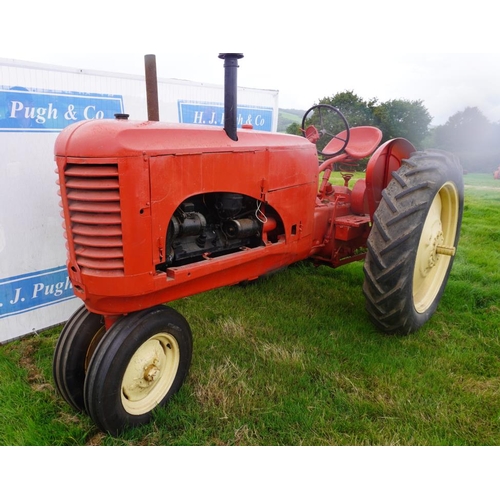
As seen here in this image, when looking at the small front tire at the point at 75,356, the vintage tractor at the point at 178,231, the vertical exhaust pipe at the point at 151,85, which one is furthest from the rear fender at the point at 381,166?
the small front tire at the point at 75,356

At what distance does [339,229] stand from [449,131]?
19.6ft

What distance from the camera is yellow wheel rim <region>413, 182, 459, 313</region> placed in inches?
129

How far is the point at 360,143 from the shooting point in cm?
391

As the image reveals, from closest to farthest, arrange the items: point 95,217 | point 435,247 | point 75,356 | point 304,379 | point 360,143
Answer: point 95,217 < point 75,356 < point 304,379 < point 435,247 < point 360,143

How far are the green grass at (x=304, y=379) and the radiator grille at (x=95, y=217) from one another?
884mm

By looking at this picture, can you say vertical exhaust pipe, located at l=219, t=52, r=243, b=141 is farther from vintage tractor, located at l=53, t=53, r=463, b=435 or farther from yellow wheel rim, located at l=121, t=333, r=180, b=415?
yellow wheel rim, located at l=121, t=333, r=180, b=415

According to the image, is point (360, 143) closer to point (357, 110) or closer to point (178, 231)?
point (178, 231)

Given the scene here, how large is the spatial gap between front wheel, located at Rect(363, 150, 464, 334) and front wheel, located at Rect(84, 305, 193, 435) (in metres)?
1.30

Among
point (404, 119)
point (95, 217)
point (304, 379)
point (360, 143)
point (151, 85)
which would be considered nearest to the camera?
point (95, 217)

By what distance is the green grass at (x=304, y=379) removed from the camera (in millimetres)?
2258

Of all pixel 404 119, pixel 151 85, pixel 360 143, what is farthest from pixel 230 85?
pixel 404 119

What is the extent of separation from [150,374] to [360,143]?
8.92 feet

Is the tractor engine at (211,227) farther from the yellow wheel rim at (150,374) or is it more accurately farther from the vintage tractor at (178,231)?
the yellow wheel rim at (150,374)

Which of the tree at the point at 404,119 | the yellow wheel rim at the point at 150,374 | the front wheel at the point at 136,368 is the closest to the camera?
the front wheel at the point at 136,368
